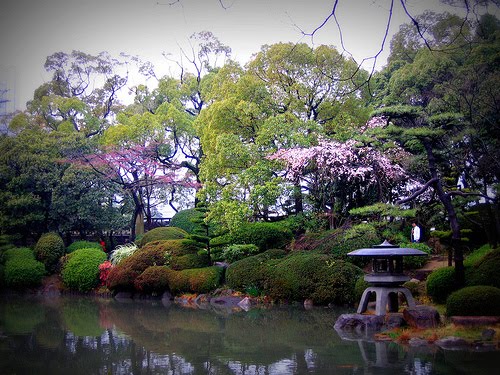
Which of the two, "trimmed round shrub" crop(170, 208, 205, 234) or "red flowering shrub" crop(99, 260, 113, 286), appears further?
"trimmed round shrub" crop(170, 208, 205, 234)

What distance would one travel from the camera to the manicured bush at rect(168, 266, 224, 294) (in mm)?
16250

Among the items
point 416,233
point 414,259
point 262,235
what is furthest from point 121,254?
point 414,259

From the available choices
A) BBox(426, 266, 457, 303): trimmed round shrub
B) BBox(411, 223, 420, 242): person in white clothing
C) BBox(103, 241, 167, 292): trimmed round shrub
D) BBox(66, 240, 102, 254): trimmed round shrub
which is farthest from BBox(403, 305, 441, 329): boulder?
BBox(66, 240, 102, 254): trimmed round shrub

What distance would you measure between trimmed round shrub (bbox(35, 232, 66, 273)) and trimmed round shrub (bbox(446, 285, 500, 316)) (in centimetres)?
1617

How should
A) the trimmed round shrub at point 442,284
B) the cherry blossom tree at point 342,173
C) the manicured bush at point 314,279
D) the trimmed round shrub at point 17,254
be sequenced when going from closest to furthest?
1. the trimmed round shrub at point 442,284
2. the manicured bush at point 314,279
3. the cherry blossom tree at point 342,173
4. the trimmed round shrub at point 17,254

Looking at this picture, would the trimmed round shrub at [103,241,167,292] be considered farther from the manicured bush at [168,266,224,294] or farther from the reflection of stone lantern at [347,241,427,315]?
the reflection of stone lantern at [347,241,427,315]

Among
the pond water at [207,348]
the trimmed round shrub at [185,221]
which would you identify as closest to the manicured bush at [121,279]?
the pond water at [207,348]

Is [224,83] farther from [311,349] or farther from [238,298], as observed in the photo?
[311,349]

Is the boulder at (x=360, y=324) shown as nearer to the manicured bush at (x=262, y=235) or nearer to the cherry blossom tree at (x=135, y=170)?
the manicured bush at (x=262, y=235)

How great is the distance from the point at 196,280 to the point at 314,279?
14.7 feet

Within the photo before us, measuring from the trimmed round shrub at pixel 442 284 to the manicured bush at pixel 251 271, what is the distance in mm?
5126

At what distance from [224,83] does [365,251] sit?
11.0 metres

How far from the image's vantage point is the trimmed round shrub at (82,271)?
62.8 feet

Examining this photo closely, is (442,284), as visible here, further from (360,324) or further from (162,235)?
(162,235)
